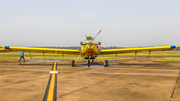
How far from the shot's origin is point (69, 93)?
6.49 metres

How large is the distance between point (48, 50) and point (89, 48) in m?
6.00

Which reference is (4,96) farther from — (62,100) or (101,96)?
(101,96)

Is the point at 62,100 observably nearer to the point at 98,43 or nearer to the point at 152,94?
the point at 152,94

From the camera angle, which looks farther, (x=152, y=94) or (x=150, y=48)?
(x=150, y=48)

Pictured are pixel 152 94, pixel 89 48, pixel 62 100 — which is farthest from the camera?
pixel 89 48

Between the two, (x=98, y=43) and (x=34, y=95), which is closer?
(x=34, y=95)

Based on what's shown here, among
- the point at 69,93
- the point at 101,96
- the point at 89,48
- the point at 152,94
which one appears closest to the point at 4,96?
the point at 69,93

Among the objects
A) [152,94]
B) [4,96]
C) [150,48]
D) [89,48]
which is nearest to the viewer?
[4,96]

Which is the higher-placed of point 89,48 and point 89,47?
point 89,47

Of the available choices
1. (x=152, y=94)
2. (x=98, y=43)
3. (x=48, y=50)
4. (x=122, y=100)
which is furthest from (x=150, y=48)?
(x=122, y=100)

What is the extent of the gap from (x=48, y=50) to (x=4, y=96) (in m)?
15.0

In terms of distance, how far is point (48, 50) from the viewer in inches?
816

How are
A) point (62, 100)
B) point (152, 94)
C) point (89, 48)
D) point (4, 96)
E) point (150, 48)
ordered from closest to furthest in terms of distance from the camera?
point (62, 100)
point (4, 96)
point (152, 94)
point (89, 48)
point (150, 48)

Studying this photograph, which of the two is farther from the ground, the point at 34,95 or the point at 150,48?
the point at 150,48
